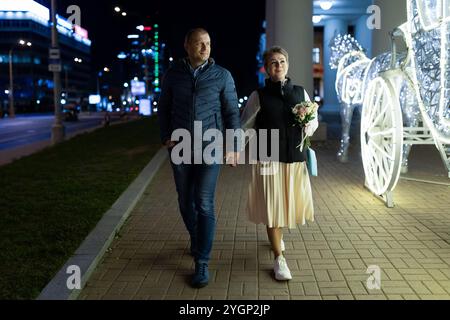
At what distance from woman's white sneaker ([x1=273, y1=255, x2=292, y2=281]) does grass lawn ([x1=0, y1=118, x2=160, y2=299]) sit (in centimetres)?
192

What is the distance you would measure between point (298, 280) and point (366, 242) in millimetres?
1413

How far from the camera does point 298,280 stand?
15.3ft

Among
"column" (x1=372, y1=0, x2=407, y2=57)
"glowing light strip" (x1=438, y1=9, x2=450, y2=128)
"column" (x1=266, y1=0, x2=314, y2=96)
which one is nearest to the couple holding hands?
"glowing light strip" (x1=438, y1=9, x2=450, y2=128)

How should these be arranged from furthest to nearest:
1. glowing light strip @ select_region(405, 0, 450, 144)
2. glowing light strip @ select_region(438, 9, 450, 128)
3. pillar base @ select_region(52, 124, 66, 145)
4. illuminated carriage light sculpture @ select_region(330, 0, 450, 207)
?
pillar base @ select_region(52, 124, 66, 145) → glowing light strip @ select_region(405, 0, 450, 144) → illuminated carriage light sculpture @ select_region(330, 0, 450, 207) → glowing light strip @ select_region(438, 9, 450, 128)

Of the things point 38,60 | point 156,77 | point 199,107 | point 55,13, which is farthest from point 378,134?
point 38,60

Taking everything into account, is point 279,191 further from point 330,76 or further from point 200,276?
point 330,76

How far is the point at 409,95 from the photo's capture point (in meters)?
8.39

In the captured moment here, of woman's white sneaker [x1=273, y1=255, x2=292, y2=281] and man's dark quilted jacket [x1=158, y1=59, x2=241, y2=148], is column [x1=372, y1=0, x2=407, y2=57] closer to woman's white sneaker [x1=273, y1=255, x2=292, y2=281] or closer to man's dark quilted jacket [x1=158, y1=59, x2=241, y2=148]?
man's dark quilted jacket [x1=158, y1=59, x2=241, y2=148]

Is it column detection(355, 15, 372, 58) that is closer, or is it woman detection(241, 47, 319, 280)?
woman detection(241, 47, 319, 280)

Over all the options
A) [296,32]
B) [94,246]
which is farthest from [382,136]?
[296,32]

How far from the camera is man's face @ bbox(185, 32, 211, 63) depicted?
14.6 feet

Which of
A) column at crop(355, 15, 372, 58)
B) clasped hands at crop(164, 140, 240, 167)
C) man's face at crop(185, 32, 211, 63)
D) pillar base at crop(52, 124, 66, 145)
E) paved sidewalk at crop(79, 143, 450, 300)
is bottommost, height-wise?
→ paved sidewalk at crop(79, 143, 450, 300)

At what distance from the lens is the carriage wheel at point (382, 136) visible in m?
6.96
